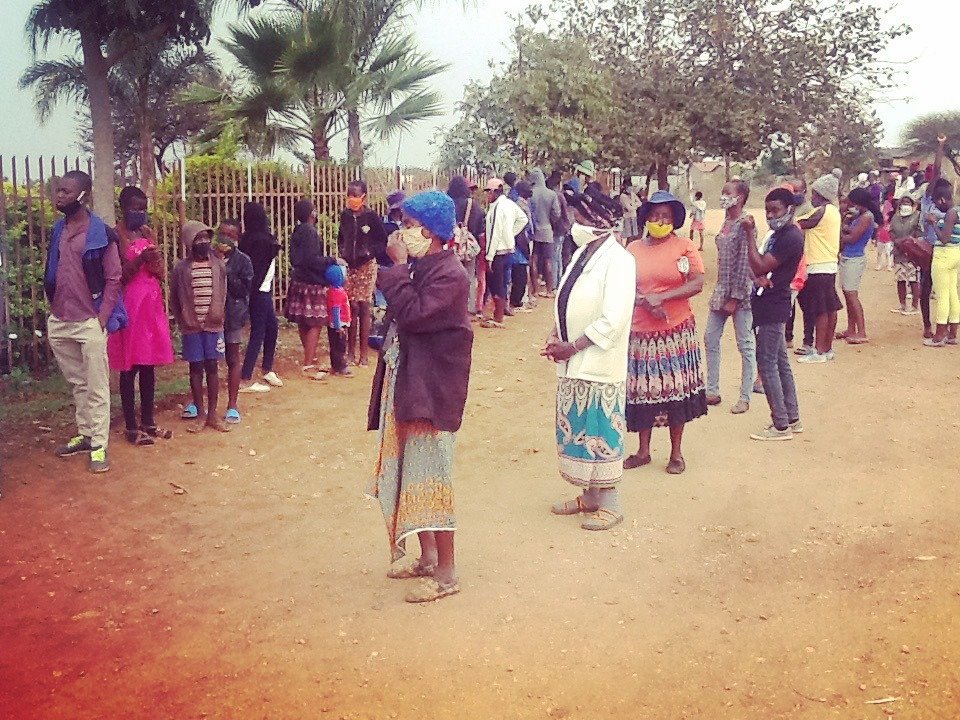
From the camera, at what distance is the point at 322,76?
1672cm

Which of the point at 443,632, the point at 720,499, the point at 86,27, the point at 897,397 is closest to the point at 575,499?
the point at 720,499

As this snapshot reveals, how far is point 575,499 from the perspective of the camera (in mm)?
6184

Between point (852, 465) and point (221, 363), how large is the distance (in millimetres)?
6523

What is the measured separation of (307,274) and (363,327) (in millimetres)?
1134

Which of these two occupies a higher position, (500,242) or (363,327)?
(500,242)

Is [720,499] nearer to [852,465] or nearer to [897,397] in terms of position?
[852,465]

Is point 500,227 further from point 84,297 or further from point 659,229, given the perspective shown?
point 84,297

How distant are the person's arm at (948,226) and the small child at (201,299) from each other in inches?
309

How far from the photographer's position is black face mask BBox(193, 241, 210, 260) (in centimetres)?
773

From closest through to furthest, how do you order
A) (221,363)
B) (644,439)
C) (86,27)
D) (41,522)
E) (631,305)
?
(631,305) → (41,522) → (644,439) → (86,27) → (221,363)

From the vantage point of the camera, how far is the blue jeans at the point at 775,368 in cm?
773

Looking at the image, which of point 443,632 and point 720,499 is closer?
point 443,632

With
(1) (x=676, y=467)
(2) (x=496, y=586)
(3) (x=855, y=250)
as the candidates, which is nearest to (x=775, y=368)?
(1) (x=676, y=467)

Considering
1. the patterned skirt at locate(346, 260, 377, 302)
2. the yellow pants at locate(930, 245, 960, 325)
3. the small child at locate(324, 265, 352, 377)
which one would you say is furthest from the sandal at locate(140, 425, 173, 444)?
the yellow pants at locate(930, 245, 960, 325)
